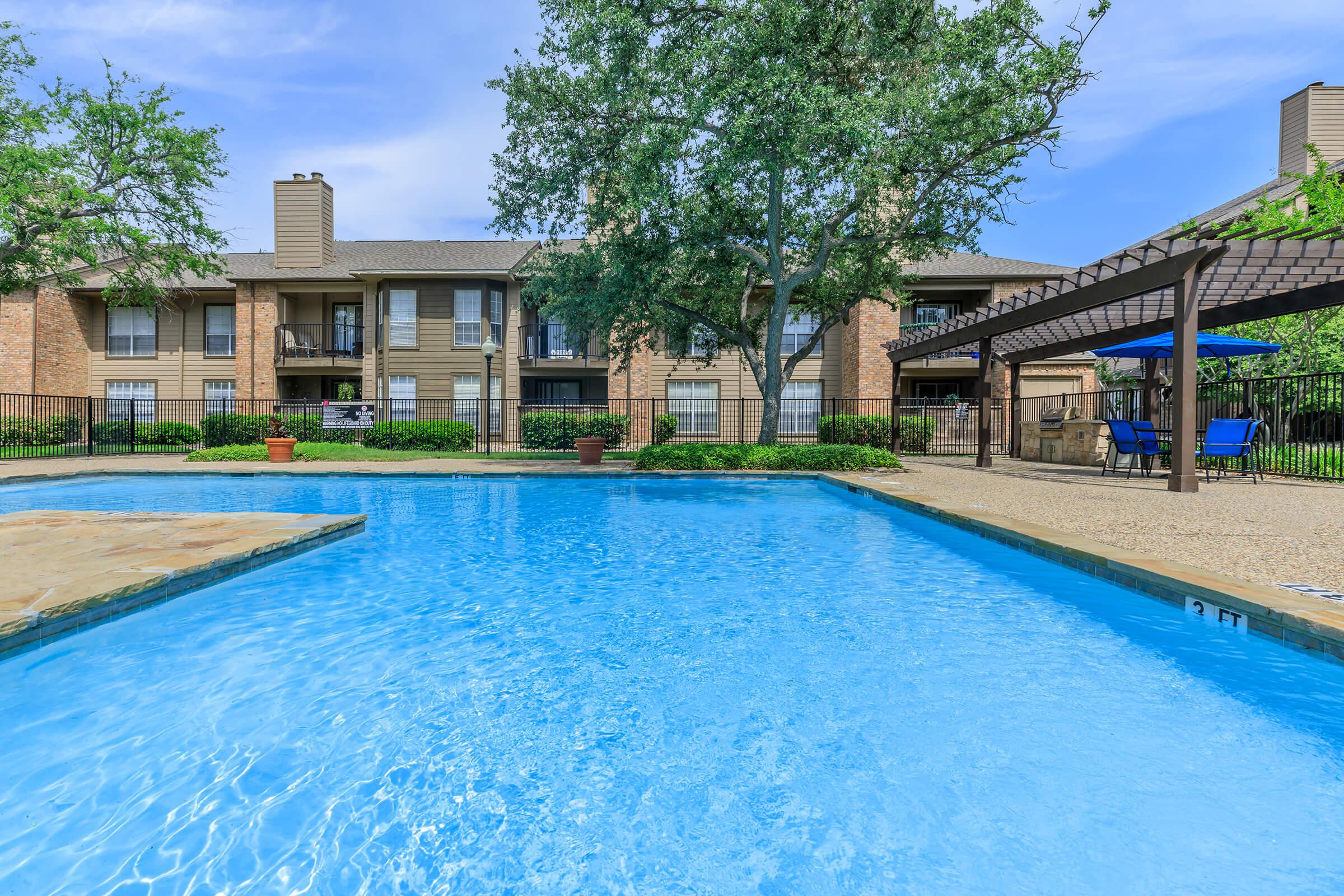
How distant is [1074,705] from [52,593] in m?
5.57

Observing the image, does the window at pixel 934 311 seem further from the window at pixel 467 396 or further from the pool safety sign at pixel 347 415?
the pool safety sign at pixel 347 415

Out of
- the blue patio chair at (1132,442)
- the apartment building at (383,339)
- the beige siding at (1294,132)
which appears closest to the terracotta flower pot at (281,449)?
the apartment building at (383,339)

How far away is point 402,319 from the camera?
23.6m

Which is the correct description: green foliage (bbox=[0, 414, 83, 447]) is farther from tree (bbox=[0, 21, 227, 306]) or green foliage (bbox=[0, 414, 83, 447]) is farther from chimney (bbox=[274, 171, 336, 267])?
chimney (bbox=[274, 171, 336, 267])

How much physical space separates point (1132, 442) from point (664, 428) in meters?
13.0

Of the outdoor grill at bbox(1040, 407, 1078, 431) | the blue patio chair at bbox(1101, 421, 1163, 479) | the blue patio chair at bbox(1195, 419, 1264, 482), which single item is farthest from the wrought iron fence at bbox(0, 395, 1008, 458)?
the blue patio chair at bbox(1195, 419, 1264, 482)

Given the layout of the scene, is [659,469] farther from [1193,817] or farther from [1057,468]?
[1193,817]

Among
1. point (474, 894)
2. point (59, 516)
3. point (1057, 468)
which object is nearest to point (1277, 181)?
point (1057, 468)

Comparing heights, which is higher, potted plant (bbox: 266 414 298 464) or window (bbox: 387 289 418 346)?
window (bbox: 387 289 418 346)

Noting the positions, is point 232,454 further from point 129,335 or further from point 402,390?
point 129,335

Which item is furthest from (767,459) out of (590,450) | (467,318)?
(467,318)

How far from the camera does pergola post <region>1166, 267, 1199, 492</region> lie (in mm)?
9273

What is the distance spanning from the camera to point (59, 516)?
6551 mm

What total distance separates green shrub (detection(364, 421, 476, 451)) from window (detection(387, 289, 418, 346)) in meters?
3.78
